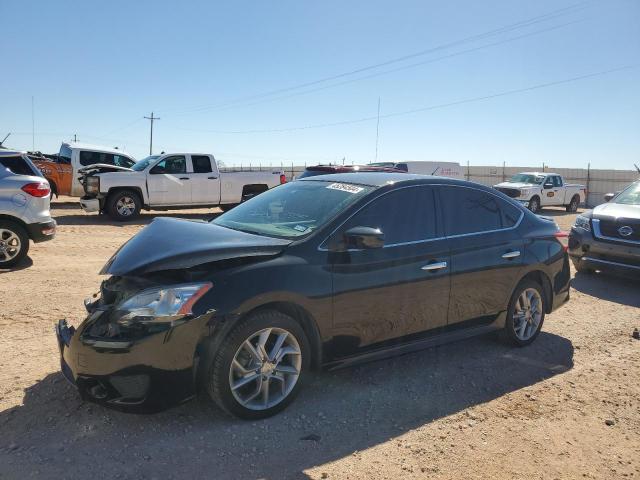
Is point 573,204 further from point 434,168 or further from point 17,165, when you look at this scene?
point 17,165

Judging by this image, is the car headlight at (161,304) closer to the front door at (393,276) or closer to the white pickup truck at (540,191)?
the front door at (393,276)

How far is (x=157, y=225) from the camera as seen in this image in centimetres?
400

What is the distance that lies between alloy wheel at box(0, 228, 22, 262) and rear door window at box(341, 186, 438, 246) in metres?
6.21

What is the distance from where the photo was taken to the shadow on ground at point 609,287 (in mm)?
7230

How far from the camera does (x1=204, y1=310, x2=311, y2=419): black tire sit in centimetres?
317

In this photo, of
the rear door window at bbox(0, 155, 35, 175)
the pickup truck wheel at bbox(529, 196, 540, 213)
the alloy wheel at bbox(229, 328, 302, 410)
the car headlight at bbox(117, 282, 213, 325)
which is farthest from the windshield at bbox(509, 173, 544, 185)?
the car headlight at bbox(117, 282, 213, 325)

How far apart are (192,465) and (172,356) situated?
24.4 inches

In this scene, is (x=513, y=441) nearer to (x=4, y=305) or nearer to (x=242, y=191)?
(x=4, y=305)

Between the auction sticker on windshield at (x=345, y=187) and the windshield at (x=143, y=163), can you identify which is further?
the windshield at (x=143, y=163)

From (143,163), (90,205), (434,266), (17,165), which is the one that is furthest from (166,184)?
(434,266)

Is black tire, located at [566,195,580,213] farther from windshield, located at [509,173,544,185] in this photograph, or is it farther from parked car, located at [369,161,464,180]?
parked car, located at [369,161,464,180]

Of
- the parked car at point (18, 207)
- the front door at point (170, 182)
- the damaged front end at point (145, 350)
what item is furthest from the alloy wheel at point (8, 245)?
the front door at point (170, 182)

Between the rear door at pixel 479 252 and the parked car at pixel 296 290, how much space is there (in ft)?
0.04

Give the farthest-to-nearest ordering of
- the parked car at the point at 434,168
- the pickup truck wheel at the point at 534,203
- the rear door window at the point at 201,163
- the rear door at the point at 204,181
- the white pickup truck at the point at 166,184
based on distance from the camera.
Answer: the parked car at the point at 434,168
the pickup truck wheel at the point at 534,203
the rear door window at the point at 201,163
the rear door at the point at 204,181
the white pickup truck at the point at 166,184
